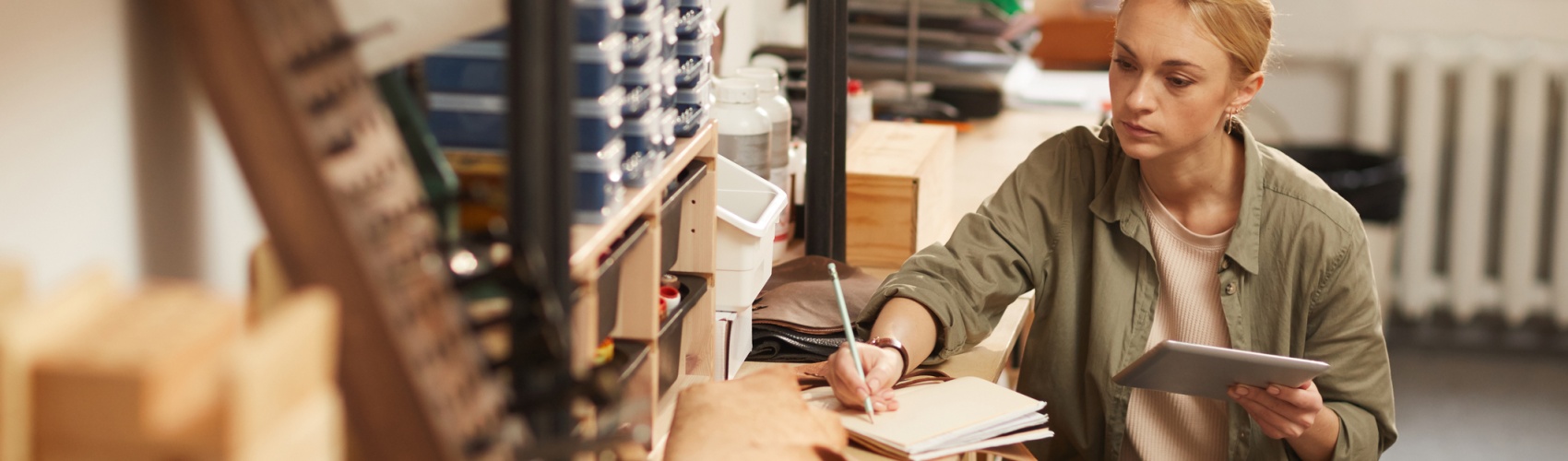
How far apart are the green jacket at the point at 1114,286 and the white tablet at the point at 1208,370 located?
6.5 inches

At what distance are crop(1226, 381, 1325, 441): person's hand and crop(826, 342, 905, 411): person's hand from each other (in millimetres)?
411

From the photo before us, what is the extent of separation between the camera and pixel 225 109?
594 mm

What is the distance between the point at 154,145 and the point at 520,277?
1.06 feet

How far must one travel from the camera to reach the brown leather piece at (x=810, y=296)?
1.81m

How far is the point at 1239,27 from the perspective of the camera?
1646mm

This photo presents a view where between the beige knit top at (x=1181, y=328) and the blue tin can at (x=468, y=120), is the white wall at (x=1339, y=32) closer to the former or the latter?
the beige knit top at (x=1181, y=328)

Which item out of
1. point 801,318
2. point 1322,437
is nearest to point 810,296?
point 801,318

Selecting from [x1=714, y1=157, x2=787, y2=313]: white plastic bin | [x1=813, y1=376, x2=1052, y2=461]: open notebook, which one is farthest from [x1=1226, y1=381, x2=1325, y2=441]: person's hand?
[x1=714, y1=157, x2=787, y2=313]: white plastic bin

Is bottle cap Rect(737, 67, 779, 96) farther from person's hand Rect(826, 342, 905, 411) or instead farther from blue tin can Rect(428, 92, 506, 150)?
blue tin can Rect(428, 92, 506, 150)

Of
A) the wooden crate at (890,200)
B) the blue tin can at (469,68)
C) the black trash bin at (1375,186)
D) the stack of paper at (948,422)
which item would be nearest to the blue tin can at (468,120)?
the blue tin can at (469,68)

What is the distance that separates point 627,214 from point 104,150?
45 cm

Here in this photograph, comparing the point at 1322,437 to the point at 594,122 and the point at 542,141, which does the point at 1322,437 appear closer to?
the point at 594,122

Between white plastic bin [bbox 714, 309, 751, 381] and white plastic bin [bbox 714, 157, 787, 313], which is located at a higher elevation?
white plastic bin [bbox 714, 157, 787, 313]

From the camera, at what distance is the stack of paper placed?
1.40 meters
